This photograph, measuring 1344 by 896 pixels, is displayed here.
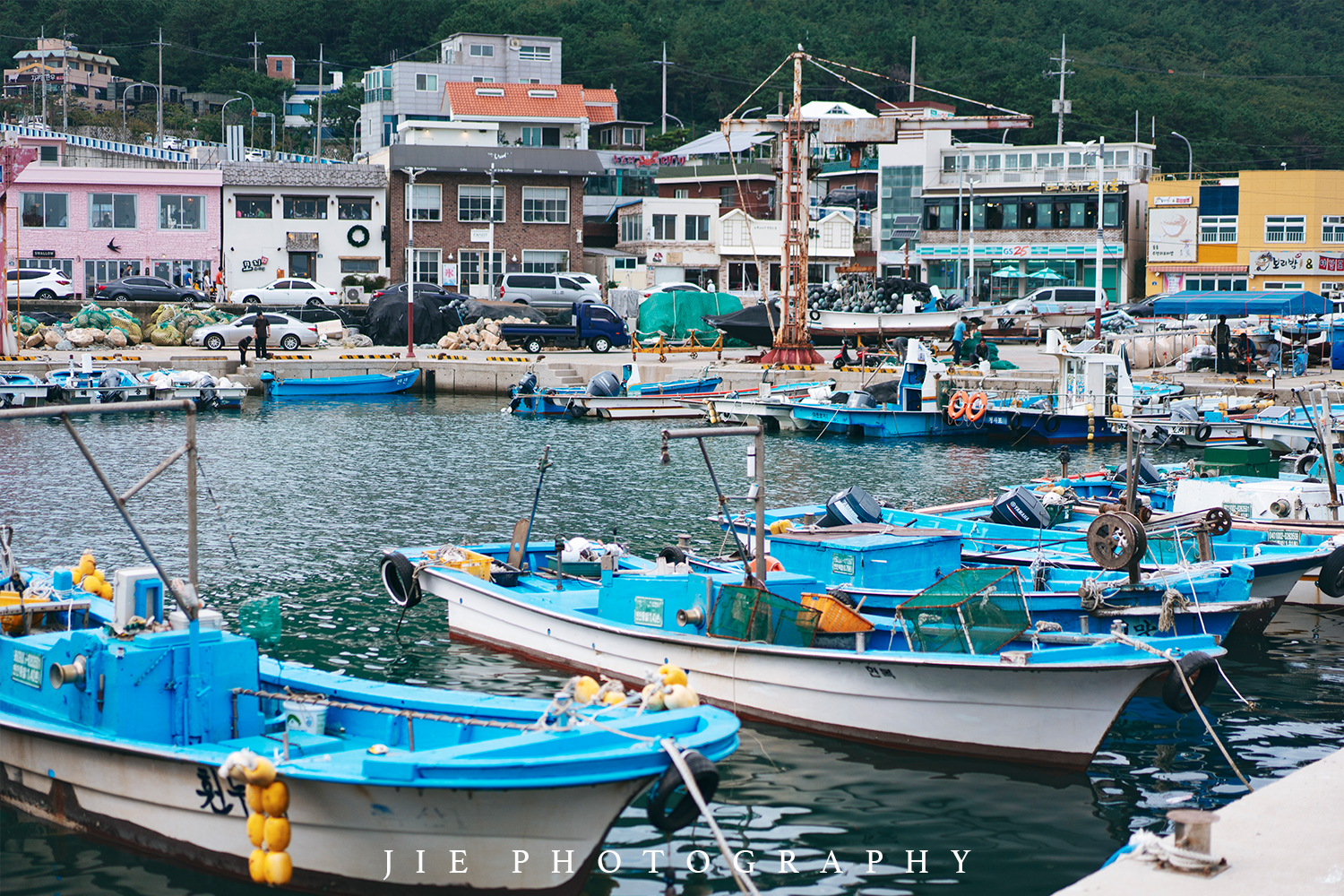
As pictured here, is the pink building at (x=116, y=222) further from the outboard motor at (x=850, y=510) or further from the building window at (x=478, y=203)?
the outboard motor at (x=850, y=510)

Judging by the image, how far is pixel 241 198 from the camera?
6550 centimetres

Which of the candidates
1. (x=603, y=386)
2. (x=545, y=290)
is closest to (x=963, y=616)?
(x=603, y=386)

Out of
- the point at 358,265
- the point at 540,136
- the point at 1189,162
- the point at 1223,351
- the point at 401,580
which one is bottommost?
the point at 401,580

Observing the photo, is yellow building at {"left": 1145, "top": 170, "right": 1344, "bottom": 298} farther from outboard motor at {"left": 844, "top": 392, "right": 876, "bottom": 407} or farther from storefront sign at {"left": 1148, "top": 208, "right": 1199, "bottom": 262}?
outboard motor at {"left": 844, "top": 392, "right": 876, "bottom": 407}

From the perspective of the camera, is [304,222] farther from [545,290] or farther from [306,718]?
[306,718]

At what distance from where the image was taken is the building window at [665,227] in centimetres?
7267

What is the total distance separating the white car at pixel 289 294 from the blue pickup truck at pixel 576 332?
11.5 metres

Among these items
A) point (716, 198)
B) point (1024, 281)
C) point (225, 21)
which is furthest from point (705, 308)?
point (225, 21)

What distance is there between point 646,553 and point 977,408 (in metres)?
17.8

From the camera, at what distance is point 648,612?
1348cm

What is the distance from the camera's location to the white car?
58.3 meters

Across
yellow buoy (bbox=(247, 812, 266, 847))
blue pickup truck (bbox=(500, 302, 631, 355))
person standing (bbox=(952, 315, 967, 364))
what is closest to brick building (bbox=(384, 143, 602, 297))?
blue pickup truck (bbox=(500, 302, 631, 355))

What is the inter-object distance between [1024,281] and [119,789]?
71.8 metres

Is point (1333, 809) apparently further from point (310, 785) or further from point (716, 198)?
point (716, 198)
